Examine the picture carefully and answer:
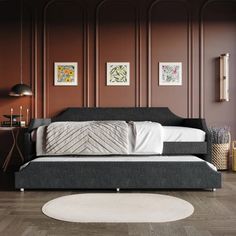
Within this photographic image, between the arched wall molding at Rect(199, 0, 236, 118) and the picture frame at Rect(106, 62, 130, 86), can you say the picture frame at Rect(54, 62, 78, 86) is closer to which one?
the picture frame at Rect(106, 62, 130, 86)

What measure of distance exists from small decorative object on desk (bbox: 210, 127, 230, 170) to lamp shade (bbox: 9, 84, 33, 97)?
243 centimetres

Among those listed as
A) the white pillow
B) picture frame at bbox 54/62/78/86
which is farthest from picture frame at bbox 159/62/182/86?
the white pillow

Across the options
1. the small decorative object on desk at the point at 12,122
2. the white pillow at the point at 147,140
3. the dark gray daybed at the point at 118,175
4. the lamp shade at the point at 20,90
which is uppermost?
the lamp shade at the point at 20,90

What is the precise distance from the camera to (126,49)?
422cm

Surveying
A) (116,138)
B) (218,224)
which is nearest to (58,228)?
(218,224)

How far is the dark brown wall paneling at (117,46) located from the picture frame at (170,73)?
347 millimetres

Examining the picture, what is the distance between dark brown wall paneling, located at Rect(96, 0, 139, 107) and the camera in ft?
13.8

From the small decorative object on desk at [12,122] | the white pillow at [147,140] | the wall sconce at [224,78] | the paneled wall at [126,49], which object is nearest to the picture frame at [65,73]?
the paneled wall at [126,49]

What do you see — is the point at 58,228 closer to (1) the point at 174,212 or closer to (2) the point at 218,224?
(1) the point at 174,212

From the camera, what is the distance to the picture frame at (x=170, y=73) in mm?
4203

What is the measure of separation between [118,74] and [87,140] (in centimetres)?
158

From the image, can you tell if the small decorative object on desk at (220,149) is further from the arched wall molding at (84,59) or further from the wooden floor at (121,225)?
the arched wall molding at (84,59)

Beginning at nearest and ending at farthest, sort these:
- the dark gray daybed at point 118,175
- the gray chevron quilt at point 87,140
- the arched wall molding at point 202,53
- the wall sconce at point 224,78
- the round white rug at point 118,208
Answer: the round white rug at point 118,208 < the dark gray daybed at point 118,175 < the gray chevron quilt at point 87,140 < the wall sconce at point 224,78 < the arched wall molding at point 202,53

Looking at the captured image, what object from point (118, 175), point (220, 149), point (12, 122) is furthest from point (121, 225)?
point (12, 122)
